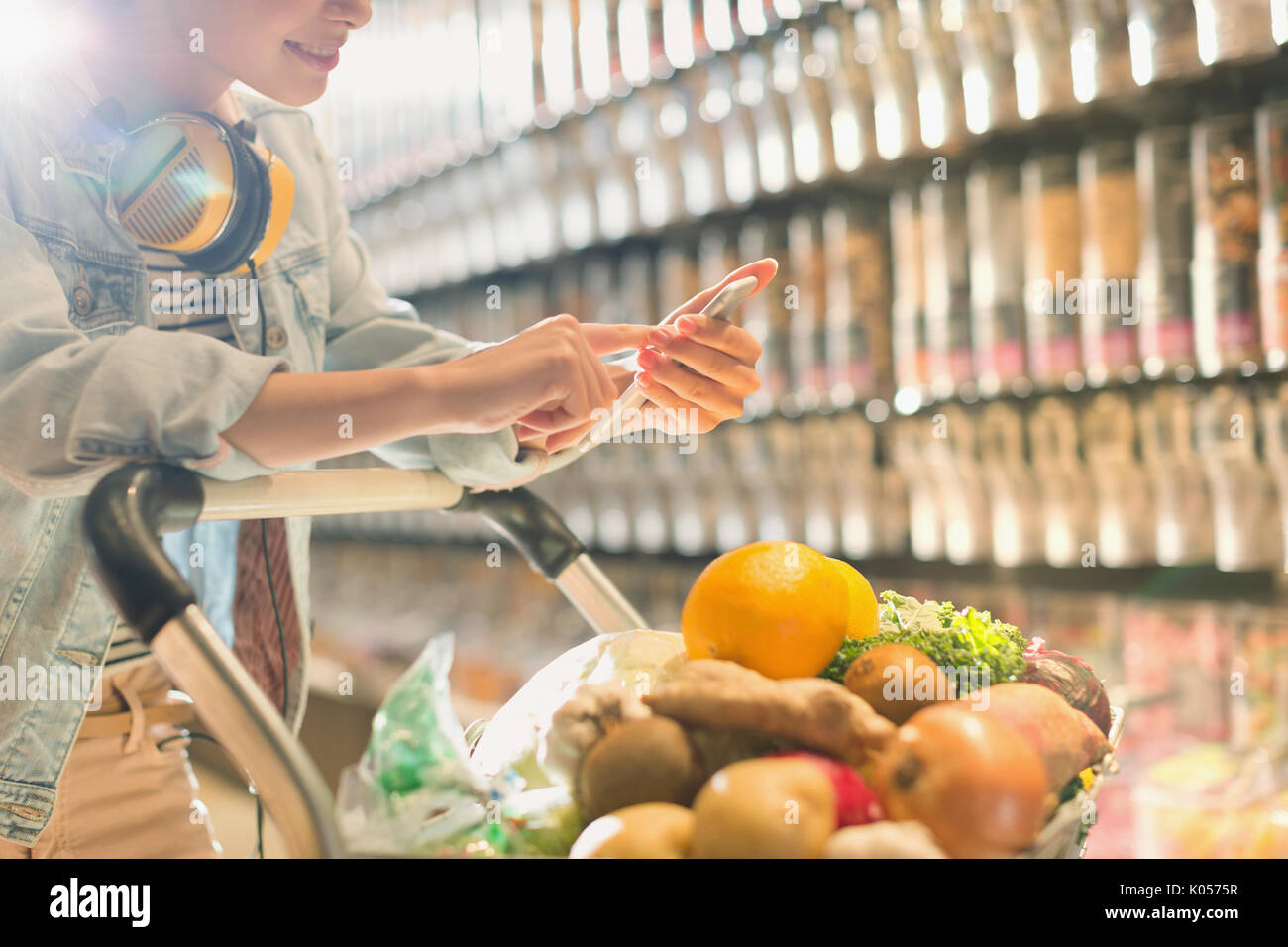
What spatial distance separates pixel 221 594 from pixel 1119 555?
4.62ft

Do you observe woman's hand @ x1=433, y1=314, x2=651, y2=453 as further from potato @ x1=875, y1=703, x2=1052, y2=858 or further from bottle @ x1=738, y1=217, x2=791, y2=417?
bottle @ x1=738, y1=217, x2=791, y2=417

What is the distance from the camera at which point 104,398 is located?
582mm

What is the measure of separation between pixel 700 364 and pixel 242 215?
1.32ft

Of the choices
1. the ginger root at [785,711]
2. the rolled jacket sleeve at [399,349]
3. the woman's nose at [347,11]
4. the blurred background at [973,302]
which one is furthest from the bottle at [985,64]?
the ginger root at [785,711]

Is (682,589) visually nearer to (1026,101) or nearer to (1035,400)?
(1035,400)

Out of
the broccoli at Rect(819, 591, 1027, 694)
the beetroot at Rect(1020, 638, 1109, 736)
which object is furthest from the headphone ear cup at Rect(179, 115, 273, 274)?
the beetroot at Rect(1020, 638, 1109, 736)

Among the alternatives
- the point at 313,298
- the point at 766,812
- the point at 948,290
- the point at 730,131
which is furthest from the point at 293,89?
the point at 730,131

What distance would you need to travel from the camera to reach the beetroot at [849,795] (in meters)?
0.50

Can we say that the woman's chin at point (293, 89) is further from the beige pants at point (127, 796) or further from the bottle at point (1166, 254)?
the bottle at point (1166, 254)

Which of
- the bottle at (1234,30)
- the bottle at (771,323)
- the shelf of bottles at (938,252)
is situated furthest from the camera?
the bottle at (771,323)

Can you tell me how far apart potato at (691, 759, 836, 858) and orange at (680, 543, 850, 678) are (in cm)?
14

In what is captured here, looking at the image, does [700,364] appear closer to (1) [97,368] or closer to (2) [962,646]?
(2) [962,646]

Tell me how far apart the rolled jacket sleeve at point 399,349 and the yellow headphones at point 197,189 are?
0.60ft

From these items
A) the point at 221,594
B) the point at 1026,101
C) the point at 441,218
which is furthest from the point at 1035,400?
the point at 441,218
